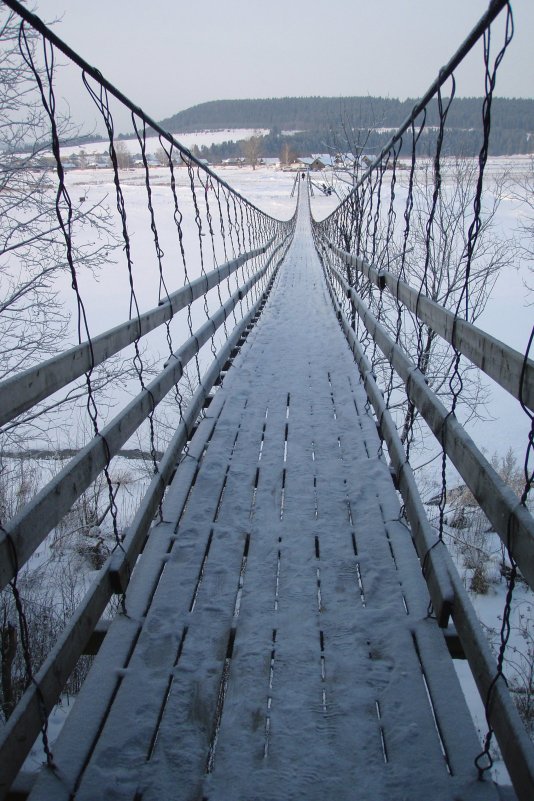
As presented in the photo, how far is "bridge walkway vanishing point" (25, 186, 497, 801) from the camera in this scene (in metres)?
1.32

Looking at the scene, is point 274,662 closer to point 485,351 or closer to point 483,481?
point 483,481

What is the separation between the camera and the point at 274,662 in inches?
65.4

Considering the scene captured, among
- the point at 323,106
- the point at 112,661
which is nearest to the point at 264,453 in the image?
the point at 112,661

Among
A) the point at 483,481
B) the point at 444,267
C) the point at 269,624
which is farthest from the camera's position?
the point at 444,267

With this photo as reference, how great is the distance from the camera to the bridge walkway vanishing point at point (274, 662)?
52.0 inches

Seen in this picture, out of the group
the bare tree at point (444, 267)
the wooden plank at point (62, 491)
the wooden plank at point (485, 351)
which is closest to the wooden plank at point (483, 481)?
the wooden plank at point (485, 351)

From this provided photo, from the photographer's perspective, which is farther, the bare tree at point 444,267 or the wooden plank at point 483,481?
the bare tree at point 444,267

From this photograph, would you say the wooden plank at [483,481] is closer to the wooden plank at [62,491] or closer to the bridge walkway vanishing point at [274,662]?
the bridge walkway vanishing point at [274,662]

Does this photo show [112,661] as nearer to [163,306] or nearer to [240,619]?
[240,619]

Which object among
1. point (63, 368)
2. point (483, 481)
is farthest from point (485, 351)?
point (63, 368)

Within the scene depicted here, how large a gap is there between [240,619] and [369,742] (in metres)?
0.56

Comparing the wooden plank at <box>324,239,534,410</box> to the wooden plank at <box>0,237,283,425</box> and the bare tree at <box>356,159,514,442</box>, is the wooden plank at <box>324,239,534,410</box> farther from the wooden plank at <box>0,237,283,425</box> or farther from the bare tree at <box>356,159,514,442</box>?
the bare tree at <box>356,159,514,442</box>

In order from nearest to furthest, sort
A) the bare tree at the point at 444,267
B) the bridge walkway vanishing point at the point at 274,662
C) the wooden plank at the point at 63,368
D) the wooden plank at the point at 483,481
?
1. the wooden plank at the point at 483,481
2. the wooden plank at the point at 63,368
3. the bridge walkway vanishing point at the point at 274,662
4. the bare tree at the point at 444,267

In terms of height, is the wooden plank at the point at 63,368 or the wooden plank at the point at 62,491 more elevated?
the wooden plank at the point at 63,368
